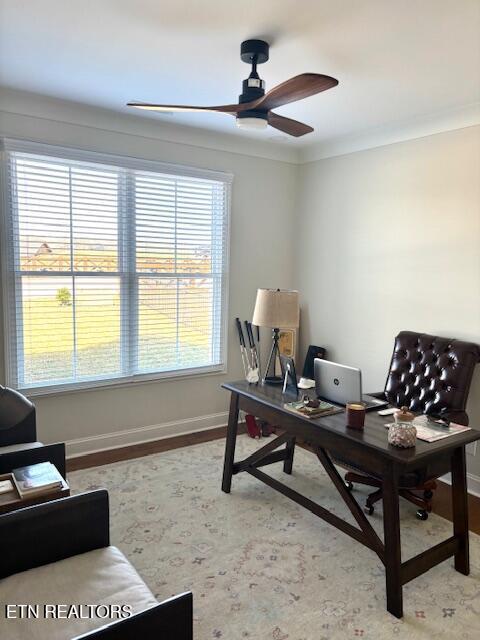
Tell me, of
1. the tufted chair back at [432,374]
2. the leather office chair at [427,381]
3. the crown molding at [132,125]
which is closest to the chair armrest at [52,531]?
the leather office chair at [427,381]

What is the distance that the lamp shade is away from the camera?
2912 millimetres

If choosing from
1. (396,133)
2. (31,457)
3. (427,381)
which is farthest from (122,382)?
(396,133)

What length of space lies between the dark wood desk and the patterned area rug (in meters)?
0.14

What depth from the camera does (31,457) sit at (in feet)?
7.73

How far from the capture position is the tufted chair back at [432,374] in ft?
9.89

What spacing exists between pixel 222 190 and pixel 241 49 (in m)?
1.89

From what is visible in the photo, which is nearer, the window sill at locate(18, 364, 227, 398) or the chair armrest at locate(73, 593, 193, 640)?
the chair armrest at locate(73, 593, 193, 640)

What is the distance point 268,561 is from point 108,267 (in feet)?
7.94

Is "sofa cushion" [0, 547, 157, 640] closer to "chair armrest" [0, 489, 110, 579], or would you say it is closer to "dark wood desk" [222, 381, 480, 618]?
"chair armrest" [0, 489, 110, 579]

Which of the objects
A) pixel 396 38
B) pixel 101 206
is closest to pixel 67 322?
pixel 101 206

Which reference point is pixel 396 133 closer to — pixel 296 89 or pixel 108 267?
pixel 296 89

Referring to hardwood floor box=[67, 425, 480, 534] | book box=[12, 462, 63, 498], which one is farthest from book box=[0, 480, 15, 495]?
hardwood floor box=[67, 425, 480, 534]

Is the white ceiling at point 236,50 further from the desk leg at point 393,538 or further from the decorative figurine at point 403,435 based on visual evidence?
the desk leg at point 393,538

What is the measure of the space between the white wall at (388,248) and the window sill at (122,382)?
1.13m
